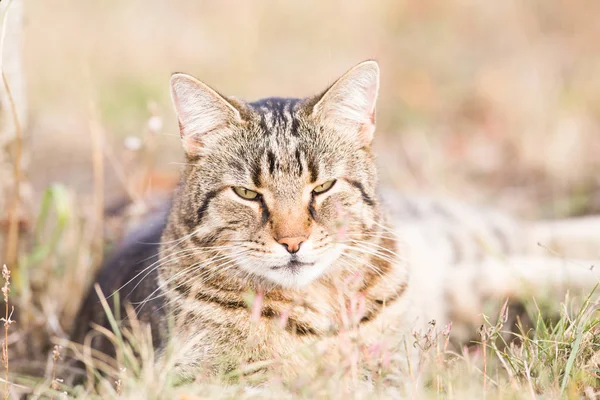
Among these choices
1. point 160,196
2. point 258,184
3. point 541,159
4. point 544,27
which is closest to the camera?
point 258,184

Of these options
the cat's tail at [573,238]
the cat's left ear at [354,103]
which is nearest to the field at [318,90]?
the cat's tail at [573,238]

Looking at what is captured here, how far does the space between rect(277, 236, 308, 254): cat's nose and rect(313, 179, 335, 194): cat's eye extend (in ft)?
0.87

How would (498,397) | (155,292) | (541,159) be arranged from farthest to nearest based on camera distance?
(541,159)
(155,292)
(498,397)

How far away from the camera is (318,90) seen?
676 centimetres

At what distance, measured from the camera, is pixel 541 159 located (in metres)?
5.48

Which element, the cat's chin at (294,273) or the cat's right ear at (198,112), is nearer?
the cat's chin at (294,273)

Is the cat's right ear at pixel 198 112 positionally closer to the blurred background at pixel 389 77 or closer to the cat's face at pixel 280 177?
the cat's face at pixel 280 177

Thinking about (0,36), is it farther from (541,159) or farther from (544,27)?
(544,27)

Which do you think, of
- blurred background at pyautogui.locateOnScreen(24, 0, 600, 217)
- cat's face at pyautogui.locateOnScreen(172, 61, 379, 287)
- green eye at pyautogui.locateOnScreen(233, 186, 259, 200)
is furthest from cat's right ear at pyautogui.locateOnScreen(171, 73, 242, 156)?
blurred background at pyautogui.locateOnScreen(24, 0, 600, 217)

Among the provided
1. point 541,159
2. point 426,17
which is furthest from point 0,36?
point 426,17

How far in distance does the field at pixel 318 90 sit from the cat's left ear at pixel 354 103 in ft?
3.03

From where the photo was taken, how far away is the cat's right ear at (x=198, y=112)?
2689 mm

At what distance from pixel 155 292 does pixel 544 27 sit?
6.39 m

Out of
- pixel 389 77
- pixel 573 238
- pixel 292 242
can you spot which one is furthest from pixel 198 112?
pixel 389 77
